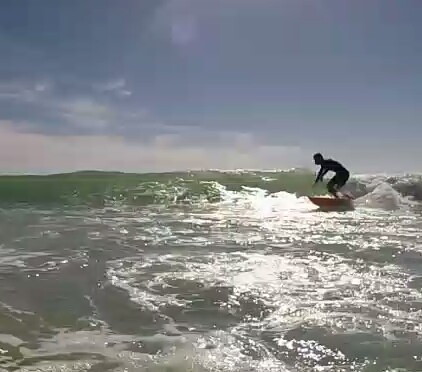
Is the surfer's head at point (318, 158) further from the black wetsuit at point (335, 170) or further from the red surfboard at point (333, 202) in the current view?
the red surfboard at point (333, 202)

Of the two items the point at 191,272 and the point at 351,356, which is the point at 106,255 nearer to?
the point at 191,272

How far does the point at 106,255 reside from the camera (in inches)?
438

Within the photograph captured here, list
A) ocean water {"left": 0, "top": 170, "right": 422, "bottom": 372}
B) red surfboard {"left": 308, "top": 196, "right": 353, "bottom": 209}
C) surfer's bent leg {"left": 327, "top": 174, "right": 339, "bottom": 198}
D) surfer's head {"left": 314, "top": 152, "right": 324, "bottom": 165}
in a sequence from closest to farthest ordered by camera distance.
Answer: ocean water {"left": 0, "top": 170, "right": 422, "bottom": 372} < surfer's head {"left": 314, "top": 152, "right": 324, "bottom": 165} < red surfboard {"left": 308, "top": 196, "right": 353, "bottom": 209} < surfer's bent leg {"left": 327, "top": 174, "right": 339, "bottom": 198}

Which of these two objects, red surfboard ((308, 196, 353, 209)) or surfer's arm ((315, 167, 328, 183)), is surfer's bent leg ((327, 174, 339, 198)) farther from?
surfer's arm ((315, 167, 328, 183))

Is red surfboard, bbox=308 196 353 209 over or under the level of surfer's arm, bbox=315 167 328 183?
under

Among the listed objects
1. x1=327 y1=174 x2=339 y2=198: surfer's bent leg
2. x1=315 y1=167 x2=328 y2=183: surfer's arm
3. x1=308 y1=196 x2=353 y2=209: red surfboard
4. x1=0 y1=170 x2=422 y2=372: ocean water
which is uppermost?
x1=315 y1=167 x2=328 y2=183: surfer's arm

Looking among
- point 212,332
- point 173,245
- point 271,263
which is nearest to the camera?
point 212,332

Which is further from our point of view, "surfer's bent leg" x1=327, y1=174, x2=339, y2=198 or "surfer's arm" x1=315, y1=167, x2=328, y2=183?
"surfer's bent leg" x1=327, y1=174, x2=339, y2=198

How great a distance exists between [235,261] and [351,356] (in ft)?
17.0

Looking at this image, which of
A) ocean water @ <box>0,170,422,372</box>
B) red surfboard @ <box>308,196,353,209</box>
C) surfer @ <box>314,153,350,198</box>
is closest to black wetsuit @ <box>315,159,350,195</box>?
surfer @ <box>314,153,350,198</box>

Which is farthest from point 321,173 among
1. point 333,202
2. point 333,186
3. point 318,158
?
point 333,186

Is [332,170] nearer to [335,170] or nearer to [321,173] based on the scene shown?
[335,170]

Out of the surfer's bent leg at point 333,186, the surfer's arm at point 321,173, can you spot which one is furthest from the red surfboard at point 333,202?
the surfer's arm at point 321,173

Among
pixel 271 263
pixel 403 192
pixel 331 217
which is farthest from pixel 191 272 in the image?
pixel 403 192
